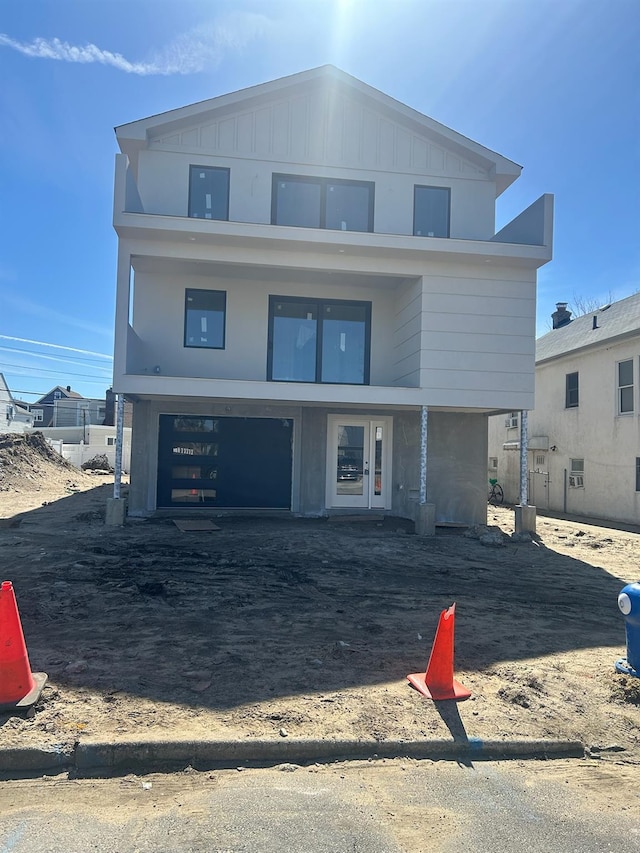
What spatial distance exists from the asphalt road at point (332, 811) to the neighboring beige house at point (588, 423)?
581 inches

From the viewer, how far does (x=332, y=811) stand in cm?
299

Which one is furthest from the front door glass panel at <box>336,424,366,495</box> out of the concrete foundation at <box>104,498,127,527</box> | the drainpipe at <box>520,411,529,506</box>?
the concrete foundation at <box>104,498,127,527</box>

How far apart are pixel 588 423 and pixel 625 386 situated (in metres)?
1.90

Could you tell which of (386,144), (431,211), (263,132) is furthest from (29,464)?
(431,211)

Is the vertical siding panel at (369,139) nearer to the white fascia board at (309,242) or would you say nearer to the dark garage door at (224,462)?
the white fascia board at (309,242)

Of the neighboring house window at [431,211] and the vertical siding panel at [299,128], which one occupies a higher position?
the vertical siding panel at [299,128]

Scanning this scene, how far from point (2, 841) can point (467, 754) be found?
2.66 metres

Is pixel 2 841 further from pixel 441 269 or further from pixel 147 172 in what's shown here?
pixel 147 172

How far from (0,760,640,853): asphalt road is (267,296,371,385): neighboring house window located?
34.8 feet

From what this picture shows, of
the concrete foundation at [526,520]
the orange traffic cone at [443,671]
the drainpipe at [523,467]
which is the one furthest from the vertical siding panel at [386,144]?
the orange traffic cone at [443,671]

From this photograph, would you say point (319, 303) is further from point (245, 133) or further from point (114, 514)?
point (114, 514)

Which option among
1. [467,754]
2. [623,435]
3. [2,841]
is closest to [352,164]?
[623,435]

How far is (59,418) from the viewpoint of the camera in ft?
185

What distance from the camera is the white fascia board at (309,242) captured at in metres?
11.5
